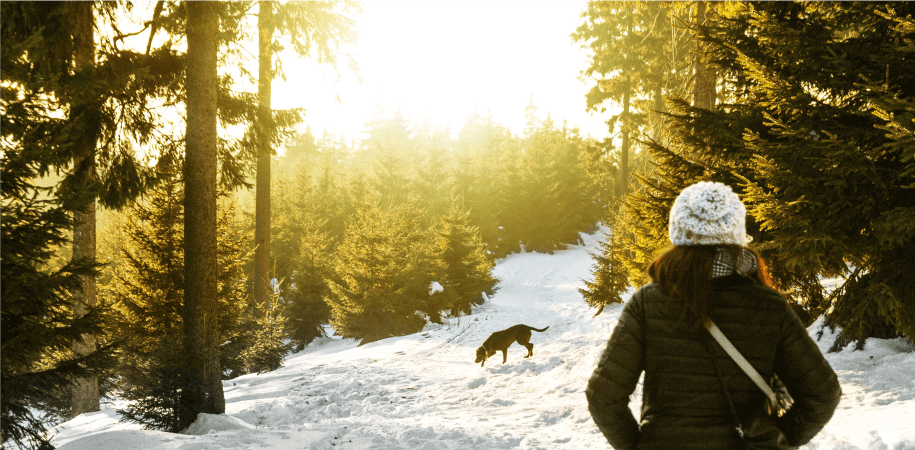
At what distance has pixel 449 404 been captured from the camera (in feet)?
29.5

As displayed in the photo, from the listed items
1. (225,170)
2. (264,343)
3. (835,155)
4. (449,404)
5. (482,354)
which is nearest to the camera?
(835,155)

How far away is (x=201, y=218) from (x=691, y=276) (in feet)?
27.4

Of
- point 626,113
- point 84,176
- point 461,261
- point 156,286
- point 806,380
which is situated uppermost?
point 626,113

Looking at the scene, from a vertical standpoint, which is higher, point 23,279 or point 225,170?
point 225,170

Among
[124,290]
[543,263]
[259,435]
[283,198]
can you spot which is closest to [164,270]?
[124,290]

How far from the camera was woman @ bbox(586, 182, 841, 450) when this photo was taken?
2.02m

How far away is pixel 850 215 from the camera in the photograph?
18.3 feet

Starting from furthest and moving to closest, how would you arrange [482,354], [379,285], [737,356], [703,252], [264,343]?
[379,285], [264,343], [482,354], [703,252], [737,356]

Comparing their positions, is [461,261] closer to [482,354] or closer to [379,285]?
[379,285]

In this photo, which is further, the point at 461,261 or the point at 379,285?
the point at 461,261


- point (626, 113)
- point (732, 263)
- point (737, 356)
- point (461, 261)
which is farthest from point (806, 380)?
point (626, 113)

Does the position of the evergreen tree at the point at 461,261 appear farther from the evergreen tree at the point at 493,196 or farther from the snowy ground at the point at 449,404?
the evergreen tree at the point at 493,196

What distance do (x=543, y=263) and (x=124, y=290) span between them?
3010 centimetres

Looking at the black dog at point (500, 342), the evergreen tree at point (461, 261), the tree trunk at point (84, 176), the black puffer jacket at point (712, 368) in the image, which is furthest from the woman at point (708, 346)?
the evergreen tree at point (461, 261)
